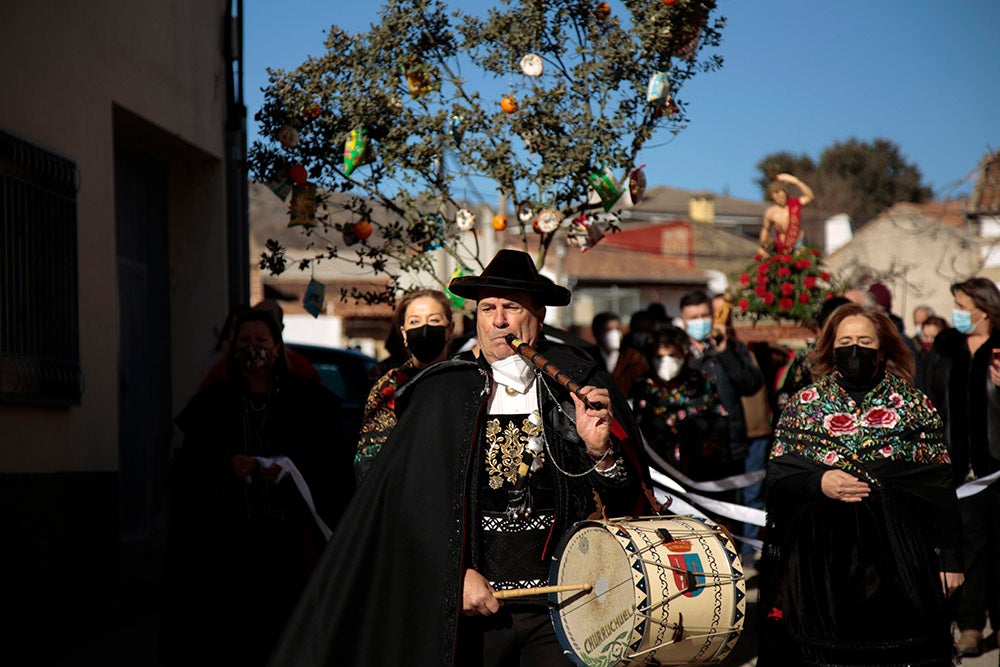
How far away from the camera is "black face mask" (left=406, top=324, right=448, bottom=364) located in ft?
20.8

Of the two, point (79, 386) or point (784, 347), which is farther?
Answer: point (784, 347)

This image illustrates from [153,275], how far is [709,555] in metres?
8.49

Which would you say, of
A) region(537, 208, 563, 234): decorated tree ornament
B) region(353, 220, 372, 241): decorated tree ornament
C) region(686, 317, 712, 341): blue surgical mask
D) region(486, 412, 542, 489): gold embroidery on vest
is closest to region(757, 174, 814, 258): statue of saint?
region(686, 317, 712, 341): blue surgical mask

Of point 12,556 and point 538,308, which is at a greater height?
point 538,308

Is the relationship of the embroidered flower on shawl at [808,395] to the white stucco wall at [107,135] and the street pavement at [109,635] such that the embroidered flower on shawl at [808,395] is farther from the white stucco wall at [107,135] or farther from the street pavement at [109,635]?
the white stucco wall at [107,135]

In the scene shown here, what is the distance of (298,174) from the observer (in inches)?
307

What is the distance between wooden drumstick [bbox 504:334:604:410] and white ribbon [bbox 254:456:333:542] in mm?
1881

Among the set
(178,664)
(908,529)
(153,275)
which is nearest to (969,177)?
(908,529)

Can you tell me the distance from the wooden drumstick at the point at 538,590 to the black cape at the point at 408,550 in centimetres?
15

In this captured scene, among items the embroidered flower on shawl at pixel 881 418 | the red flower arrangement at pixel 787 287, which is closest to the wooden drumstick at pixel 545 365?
the embroidered flower on shawl at pixel 881 418

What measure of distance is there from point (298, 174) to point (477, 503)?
3771 mm

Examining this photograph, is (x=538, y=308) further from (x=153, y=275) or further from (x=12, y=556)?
(x=153, y=275)

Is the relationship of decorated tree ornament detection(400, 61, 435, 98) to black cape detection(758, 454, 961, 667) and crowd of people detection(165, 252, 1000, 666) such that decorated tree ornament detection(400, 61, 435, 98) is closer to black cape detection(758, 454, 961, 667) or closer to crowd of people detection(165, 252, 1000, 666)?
crowd of people detection(165, 252, 1000, 666)

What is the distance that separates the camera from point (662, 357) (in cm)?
987
